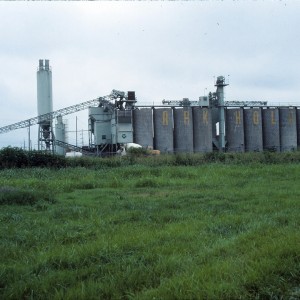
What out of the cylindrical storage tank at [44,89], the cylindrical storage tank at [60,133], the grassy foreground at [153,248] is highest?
the cylindrical storage tank at [44,89]

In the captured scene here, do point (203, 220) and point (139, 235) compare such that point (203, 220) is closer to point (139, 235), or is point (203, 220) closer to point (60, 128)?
point (139, 235)

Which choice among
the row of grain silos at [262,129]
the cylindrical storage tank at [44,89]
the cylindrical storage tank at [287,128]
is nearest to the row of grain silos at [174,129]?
the row of grain silos at [262,129]

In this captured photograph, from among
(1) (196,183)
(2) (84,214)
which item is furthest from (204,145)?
(2) (84,214)

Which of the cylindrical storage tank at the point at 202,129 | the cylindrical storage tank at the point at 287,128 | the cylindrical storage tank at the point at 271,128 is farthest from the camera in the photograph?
the cylindrical storage tank at the point at 287,128

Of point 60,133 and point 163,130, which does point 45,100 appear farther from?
point 163,130

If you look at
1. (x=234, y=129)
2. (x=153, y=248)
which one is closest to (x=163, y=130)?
(x=234, y=129)

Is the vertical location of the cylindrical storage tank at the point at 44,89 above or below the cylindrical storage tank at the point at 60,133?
above

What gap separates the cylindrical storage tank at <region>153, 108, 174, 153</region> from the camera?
55438 millimetres

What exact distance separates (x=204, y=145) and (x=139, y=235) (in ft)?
167

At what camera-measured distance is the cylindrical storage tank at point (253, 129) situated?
60219 mm

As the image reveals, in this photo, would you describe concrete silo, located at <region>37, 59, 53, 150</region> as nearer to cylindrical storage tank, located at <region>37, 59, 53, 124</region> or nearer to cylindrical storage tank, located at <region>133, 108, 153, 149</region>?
cylindrical storage tank, located at <region>37, 59, 53, 124</region>

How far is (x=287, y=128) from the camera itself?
6231 centimetres

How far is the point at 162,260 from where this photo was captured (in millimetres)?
5387

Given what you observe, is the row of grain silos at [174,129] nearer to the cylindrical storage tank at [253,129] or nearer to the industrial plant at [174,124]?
the industrial plant at [174,124]
